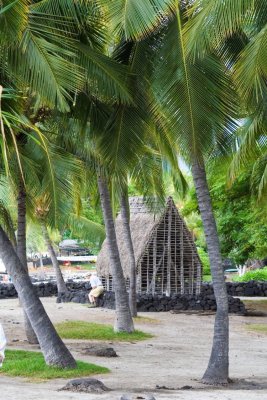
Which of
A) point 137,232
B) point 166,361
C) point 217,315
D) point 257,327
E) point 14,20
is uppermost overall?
point 137,232

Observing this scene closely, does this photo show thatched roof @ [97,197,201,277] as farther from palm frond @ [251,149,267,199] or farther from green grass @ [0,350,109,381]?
green grass @ [0,350,109,381]

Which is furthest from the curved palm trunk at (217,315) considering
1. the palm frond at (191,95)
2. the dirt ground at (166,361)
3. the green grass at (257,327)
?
the green grass at (257,327)

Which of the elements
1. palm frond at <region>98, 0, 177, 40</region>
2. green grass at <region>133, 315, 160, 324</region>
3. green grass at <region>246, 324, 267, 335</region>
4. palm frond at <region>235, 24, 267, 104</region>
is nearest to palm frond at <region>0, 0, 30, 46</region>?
palm frond at <region>98, 0, 177, 40</region>

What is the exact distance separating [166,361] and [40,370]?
3.15 meters

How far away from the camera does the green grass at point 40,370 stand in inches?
457

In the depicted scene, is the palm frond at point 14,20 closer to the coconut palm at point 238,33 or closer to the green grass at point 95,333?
the coconut palm at point 238,33

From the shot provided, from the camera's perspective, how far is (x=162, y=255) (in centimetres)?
2777

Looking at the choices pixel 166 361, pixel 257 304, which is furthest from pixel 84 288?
pixel 166 361

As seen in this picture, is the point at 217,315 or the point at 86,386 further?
the point at 217,315

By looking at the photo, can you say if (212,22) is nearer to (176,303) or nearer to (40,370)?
(40,370)

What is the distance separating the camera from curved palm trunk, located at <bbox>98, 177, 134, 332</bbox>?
1786 centimetres

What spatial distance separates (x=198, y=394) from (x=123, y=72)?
5.25m

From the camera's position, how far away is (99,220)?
4575 centimetres

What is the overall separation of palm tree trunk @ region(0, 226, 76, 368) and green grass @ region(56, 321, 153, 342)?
5400 millimetres
